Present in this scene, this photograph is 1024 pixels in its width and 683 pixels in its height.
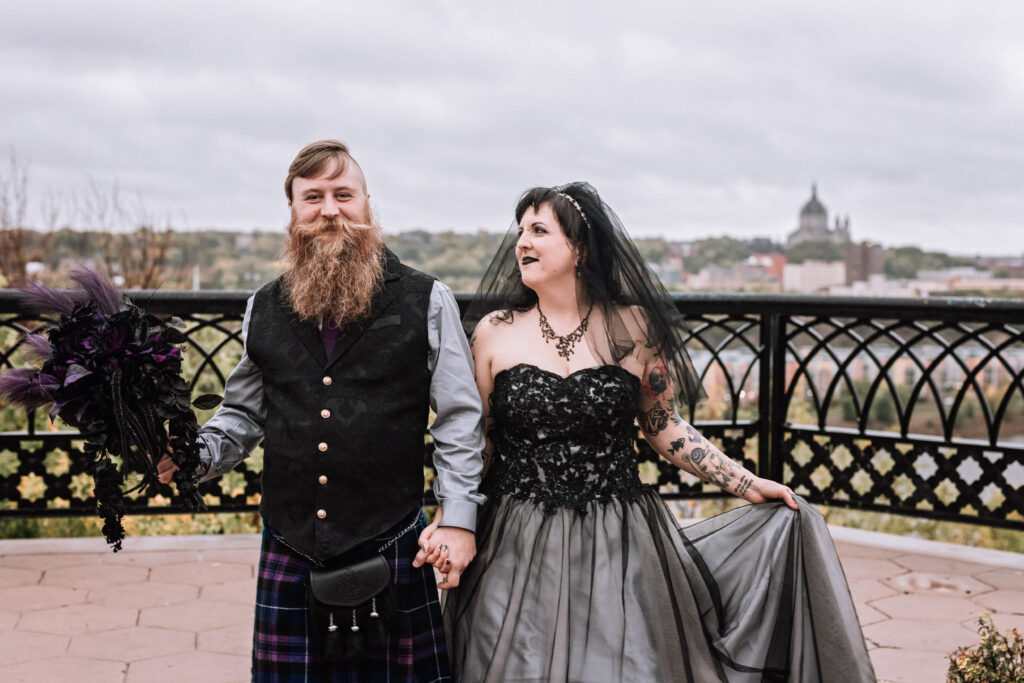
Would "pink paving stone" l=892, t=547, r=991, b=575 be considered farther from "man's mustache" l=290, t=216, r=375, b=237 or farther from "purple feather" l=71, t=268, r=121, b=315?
→ "purple feather" l=71, t=268, r=121, b=315

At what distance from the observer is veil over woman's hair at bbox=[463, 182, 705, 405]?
2691 millimetres

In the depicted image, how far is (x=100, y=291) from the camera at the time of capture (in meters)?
2.16

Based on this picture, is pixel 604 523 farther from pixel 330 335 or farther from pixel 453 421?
pixel 330 335

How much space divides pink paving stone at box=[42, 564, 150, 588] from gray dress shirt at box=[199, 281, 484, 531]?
2.23 meters

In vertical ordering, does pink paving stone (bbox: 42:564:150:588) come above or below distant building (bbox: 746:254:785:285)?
below

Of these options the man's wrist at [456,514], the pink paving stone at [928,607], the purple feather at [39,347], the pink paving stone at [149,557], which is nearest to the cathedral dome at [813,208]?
the pink paving stone at [928,607]

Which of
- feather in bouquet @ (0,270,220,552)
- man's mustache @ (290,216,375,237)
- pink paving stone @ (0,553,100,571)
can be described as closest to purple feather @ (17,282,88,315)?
feather in bouquet @ (0,270,220,552)

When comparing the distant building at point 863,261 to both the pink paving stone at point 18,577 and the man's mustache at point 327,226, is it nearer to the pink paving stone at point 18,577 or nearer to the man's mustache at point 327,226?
the man's mustache at point 327,226

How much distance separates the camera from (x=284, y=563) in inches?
90.4

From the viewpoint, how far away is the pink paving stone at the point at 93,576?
4.20m

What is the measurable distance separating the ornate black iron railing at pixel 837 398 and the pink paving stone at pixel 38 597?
24.2 inches

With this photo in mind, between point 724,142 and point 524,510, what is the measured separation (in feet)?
62.1

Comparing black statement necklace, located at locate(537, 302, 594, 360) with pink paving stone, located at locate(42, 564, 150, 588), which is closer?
black statement necklace, located at locate(537, 302, 594, 360)

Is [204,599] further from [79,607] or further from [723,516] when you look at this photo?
[723,516]
